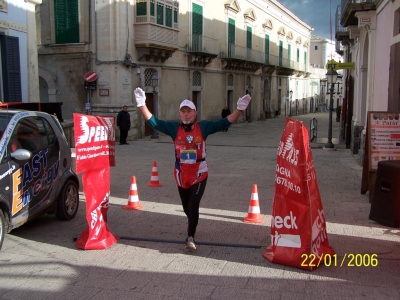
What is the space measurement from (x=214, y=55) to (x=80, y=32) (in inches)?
351

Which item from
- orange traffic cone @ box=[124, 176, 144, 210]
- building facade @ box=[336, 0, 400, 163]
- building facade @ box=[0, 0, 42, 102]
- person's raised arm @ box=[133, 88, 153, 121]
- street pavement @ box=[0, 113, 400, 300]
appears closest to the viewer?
street pavement @ box=[0, 113, 400, 300]

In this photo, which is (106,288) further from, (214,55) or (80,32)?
(214,55)

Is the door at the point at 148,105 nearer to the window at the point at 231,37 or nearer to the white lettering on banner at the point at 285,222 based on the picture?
the window at the point at 231,37

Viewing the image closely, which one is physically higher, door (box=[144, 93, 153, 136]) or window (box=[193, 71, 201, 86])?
window (box=[193, 71, 201, 86])

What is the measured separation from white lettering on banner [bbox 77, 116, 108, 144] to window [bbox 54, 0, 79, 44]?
15.3 meters

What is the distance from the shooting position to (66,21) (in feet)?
65.3

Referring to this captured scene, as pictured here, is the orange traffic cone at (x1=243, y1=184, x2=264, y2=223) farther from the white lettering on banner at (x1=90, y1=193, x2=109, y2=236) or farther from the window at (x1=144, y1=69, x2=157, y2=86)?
the window at (x1=144, y1=69, x2=157, y2=86)

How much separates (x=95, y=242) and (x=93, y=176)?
2.55ft

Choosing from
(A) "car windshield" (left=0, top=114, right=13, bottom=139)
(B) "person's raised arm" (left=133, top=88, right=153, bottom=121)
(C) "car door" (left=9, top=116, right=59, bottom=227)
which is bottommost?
(C) "car door" (left=9, top=116, right=59, bottom=227)

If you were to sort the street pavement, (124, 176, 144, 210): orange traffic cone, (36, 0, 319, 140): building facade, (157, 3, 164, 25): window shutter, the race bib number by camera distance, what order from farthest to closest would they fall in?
(157, 3, 164, 25): window shutter < (36, 0, 319, 140): building facade < (124, 176, 144, 210): orange traffic cone < the race bib number < the street pavement

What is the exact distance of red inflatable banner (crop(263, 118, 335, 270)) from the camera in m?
4.79

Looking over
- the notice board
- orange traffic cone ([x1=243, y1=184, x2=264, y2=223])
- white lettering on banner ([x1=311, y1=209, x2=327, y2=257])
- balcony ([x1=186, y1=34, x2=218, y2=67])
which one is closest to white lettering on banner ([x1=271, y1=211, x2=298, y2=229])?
white lettering on banner ([x1=311, y1=209, x2=327, y2=257])

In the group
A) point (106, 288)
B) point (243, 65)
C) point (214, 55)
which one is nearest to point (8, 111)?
point (106, 288)

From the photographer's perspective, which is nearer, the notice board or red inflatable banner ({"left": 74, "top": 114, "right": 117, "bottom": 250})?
red inflatable banner ({"left": 74, "top": 114, "right": 117, "bottom": 250})
